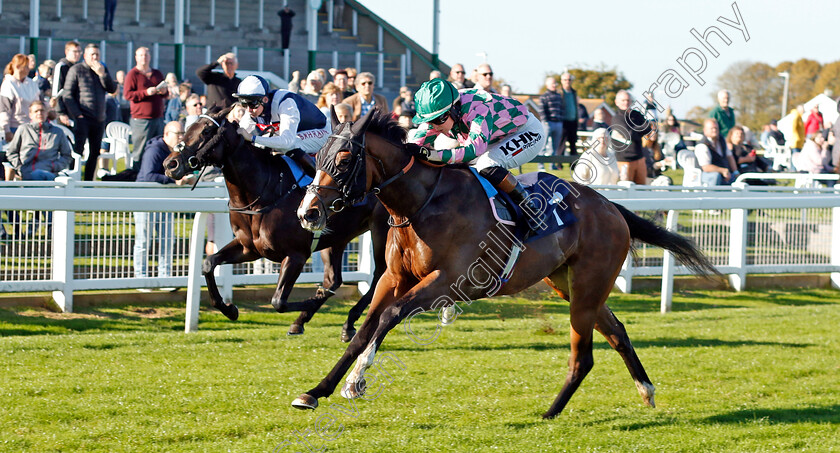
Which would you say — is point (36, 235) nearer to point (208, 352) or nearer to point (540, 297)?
point (208, 352)

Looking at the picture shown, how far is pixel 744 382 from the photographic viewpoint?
606 cm

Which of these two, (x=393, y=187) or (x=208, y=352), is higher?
(x=393, y=187)

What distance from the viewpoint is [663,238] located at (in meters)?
5.94

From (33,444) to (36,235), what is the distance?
11.3ft

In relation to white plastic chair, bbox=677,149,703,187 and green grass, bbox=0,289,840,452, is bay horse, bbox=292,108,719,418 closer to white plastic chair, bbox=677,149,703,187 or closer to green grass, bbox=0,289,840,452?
green grass, bbox=0,289,840,452

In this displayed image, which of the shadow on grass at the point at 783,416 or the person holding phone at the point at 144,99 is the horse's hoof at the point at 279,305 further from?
the person holding phone at the point at 144,99

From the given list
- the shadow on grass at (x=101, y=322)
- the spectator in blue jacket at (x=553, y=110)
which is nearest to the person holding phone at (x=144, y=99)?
the shadow on grass at (x=101, y=322)

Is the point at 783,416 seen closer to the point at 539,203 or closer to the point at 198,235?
the point at 539,203

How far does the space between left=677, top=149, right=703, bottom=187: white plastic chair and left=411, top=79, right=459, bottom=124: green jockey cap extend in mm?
8585

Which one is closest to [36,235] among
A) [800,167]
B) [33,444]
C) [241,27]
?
[33,444]

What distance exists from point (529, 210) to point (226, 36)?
18.4 m

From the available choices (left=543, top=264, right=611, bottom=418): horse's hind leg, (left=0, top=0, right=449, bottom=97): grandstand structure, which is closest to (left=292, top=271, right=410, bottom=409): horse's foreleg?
(left=543, top=264, right=611, bottom=418): horse's hind leg

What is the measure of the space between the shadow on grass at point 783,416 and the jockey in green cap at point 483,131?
53.9 inches

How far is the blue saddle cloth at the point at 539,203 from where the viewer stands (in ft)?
16.8
